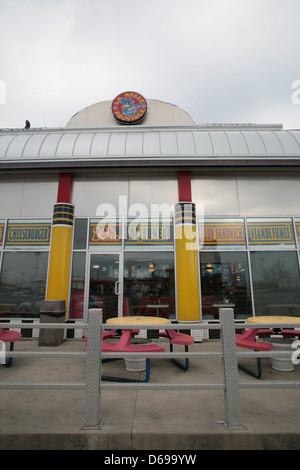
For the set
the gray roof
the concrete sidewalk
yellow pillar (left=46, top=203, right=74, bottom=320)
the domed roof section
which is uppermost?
the domed roof section

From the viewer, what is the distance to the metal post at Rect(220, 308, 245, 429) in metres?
2.67

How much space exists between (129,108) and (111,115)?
92 cm

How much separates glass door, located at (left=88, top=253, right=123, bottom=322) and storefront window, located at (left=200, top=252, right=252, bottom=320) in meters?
2.50

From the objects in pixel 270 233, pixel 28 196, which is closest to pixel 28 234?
pixel 28 196

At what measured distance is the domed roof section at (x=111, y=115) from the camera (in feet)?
37.1

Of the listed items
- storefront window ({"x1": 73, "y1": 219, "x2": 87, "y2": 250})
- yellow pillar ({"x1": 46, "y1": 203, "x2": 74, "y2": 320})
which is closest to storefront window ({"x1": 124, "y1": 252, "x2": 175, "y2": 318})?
storefront window ({"x1": 73, "y1": 219, "x2": 87, "y2": 250})

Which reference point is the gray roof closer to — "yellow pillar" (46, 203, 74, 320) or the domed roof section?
"yellow pillar" (46, 203, 74, 320)

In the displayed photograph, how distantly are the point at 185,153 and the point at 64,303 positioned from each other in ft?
18.4

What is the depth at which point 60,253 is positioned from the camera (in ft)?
24.0

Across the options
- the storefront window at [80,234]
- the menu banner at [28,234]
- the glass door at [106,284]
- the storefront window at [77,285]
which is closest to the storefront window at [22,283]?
the menu banner at [28,234]

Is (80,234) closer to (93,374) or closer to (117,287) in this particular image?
(117,287)

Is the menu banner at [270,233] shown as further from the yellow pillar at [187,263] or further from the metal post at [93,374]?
the metal post at [93,374]

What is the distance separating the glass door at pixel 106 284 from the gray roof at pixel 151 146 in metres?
3.05
